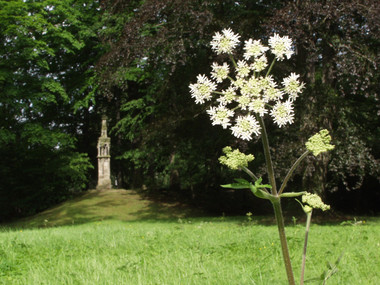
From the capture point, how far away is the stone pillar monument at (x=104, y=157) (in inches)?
931

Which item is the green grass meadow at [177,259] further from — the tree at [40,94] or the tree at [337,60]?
the tree at [40,94]

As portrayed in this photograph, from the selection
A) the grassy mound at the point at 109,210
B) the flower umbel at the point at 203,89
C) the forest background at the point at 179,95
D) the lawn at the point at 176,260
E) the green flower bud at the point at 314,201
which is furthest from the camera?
the grassy mound at the point at 109,210

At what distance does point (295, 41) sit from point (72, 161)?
1535 centimetres

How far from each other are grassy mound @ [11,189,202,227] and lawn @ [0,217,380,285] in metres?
9.96

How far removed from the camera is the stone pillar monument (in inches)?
931

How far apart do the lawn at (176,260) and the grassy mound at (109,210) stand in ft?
32.7

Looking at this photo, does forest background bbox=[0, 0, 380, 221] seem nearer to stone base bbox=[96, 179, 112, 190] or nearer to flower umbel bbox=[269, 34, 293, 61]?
stone base bbox=[96, 179, 112, 190]

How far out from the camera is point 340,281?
369 cm

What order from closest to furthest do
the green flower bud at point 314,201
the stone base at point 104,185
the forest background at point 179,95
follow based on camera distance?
the green flower bud at point 314,201 → the forest background at point 179,95 → the stone base at point 104,185

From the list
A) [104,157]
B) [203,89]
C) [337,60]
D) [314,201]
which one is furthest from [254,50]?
[104,157]

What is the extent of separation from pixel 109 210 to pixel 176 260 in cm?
1446

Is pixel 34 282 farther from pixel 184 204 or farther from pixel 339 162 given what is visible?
pixel 184 204

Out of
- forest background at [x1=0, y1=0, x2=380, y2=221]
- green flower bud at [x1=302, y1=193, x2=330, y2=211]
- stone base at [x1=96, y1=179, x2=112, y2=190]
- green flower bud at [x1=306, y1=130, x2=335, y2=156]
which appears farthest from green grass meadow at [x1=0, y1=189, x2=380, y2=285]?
stone base at [x1=96, y1=179, x2=112, y2=190]

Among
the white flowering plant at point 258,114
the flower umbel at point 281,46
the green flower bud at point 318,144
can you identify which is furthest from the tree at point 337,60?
the green flower bud at point 318,144
